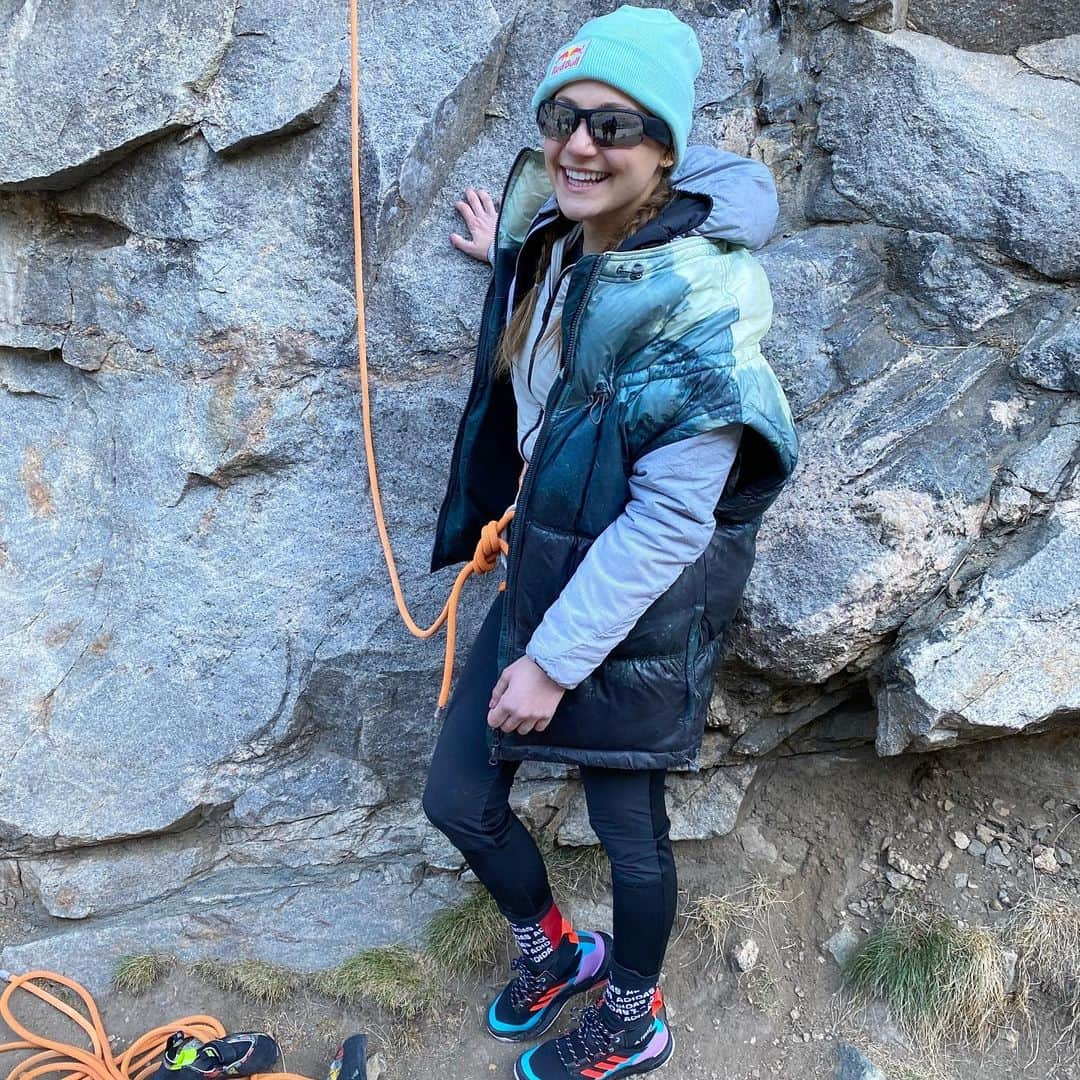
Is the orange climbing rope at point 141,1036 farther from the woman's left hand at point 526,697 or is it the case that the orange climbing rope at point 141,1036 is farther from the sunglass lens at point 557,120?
the sunglass lens at point 557,120

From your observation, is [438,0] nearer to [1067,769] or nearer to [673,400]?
[673,400]

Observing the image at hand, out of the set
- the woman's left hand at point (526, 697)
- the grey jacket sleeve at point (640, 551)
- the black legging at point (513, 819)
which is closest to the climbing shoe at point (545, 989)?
the black legging at point (513, 819)

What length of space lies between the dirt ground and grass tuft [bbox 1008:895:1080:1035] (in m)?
0.05

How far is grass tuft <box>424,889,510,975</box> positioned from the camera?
3350 millimetres

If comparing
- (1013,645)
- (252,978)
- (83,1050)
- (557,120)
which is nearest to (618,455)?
(557,120)

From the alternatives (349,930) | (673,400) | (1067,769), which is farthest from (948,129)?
(349,930)

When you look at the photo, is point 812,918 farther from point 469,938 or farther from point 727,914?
point 469,938

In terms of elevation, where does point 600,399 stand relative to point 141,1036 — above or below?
above

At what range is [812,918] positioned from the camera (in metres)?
3.40

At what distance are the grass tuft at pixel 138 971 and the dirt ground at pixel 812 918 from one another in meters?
0.04

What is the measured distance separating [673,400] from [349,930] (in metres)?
2.35

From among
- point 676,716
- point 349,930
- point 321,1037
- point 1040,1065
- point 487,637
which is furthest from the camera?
point 349,930

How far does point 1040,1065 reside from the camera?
2.98 metres

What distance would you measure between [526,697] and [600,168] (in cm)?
120
